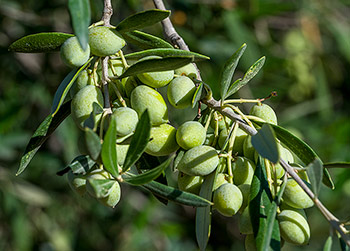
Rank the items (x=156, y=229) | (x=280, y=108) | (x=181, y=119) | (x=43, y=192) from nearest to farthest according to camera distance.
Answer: (x=181, y=119)
(x=43, y=192)
(x=156, y=229)
(x=280, y=108)

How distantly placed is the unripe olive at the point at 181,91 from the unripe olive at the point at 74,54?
135mm

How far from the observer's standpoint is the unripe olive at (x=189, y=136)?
656 mm

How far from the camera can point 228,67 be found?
2.27 feet

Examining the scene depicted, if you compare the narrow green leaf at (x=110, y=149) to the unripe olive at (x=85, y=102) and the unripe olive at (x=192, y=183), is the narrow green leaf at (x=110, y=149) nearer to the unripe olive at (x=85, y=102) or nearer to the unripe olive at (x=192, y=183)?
the unripe olive at (x=85, y=102)

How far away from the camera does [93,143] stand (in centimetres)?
53

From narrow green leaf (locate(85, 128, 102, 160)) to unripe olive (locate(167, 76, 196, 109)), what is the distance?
160mm

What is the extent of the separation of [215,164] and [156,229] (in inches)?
66.4

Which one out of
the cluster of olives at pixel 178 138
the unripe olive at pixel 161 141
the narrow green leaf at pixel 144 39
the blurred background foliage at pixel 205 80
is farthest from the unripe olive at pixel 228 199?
the blurred background foliage at pixel 205 80

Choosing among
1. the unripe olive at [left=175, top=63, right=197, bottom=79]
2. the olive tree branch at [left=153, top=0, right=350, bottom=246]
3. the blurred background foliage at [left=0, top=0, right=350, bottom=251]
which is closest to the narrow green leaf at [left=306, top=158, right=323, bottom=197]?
the olive tree branch at [left=153, top=0, right=350, bottom=246]

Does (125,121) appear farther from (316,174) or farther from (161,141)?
(316,174)

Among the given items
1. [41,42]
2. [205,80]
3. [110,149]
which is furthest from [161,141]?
[205,80]

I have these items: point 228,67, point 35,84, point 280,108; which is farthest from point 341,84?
point 228,67

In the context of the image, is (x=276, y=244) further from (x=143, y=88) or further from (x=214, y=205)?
(x=143, y=88)

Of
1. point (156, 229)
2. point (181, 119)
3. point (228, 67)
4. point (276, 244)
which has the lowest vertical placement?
point (156, 229)
